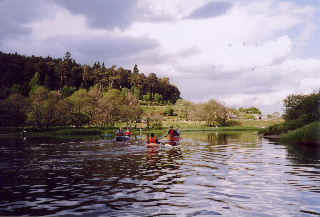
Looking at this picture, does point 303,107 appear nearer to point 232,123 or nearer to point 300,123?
point 300,123

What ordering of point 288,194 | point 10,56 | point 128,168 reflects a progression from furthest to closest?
point 10,56 → point 128,168 → point 288,194

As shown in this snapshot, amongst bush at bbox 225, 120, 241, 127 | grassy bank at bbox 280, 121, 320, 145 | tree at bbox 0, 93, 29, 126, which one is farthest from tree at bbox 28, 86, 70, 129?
bush at bbox 225, 120, 241, 127

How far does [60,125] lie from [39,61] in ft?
363

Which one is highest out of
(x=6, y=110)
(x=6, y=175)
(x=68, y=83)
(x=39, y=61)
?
(x=39, y=61)

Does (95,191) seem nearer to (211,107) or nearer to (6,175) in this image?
(6,175)

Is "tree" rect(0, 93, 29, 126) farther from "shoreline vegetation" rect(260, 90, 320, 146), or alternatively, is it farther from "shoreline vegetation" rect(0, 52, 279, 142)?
"shoreline vegetation" rect(260, 90, 320, 146)

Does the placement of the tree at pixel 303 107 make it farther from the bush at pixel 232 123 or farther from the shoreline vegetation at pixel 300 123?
the bush at pixel 232 123

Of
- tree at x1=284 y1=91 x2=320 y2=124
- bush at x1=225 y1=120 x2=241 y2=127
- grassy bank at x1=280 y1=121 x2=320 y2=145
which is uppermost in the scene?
tree at x1=284 y1=91 x2=320 y2=124

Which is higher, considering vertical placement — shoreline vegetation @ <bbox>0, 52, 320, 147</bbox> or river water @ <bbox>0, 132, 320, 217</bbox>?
shoreline vegetation @ <bbox>0, 52, 320, 147</bbox>

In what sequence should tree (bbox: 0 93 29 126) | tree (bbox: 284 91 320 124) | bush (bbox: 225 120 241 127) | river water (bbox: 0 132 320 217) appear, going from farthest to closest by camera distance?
bush (bbox: 225 120 241 127)
tree (bbox: 0 93 29 126)
tree (bbox: 284 91 320 124)
river water (bbox: 0 132 320 217)

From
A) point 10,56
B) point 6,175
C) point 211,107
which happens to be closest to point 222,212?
point 6,175

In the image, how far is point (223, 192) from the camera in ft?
50.9

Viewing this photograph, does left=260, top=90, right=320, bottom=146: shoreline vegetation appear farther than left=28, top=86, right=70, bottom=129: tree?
No

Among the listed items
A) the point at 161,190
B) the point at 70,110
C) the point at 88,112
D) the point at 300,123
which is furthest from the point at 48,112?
the point at 161,190
